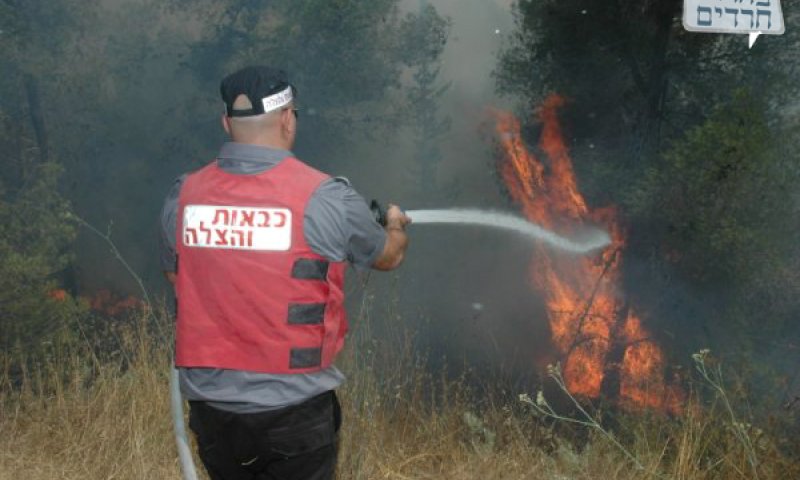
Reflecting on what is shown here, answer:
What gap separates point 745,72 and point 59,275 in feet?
51.2

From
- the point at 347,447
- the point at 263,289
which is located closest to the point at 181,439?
the point at 347,447

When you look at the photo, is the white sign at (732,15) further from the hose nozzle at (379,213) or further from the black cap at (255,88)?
→ the black cap at (255,88)

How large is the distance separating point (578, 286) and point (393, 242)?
16671mm

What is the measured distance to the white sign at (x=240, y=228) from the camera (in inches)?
90.2

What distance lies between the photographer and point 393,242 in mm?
2570

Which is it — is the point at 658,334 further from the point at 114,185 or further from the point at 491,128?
the point at 114,185

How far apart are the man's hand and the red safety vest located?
0.18 metres

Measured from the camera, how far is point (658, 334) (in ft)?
53.1

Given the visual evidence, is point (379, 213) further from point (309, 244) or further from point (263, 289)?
point (263, 289)

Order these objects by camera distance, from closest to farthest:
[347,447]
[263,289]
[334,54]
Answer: [263,289], [347,447], [334,54]

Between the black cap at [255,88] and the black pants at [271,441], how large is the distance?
90 centimetres

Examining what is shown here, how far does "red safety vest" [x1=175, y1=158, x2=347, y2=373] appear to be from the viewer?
7.54 feet

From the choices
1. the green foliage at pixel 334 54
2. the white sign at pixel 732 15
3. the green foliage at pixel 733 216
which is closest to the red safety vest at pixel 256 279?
the white sign at pixel 732 15

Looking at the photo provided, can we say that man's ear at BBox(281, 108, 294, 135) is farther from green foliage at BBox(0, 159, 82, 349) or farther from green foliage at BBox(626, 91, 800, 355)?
green foliage at BBox(626, 91, 800, 355)
